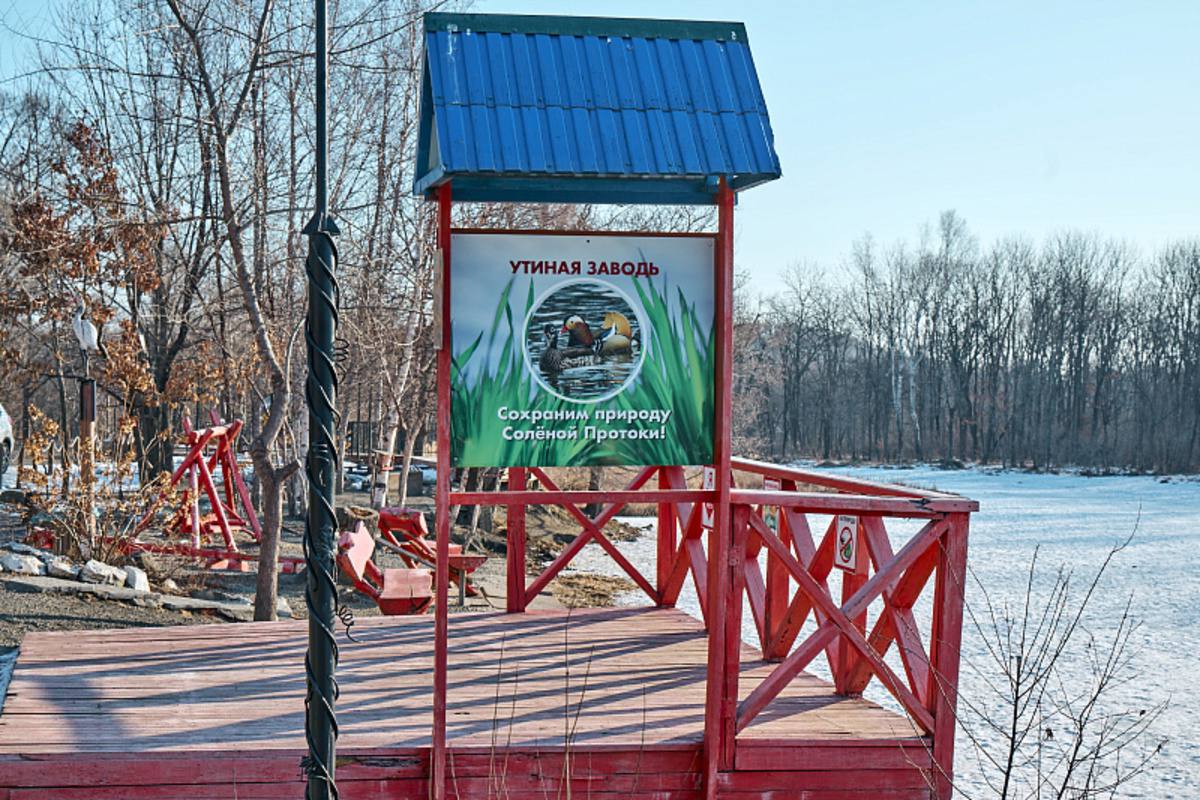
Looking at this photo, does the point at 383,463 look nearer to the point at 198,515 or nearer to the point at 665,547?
the point at 198,515

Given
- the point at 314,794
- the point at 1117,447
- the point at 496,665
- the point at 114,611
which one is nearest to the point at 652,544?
the point at 114,611

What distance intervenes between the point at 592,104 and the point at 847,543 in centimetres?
258

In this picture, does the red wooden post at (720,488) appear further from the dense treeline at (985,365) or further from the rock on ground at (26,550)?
the dense treeline at (985,365)

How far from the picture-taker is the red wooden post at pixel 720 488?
201 inches

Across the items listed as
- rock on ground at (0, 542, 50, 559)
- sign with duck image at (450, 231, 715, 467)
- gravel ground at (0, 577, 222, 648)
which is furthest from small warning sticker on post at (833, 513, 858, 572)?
rock on ground at (0, 542, 50, 559)

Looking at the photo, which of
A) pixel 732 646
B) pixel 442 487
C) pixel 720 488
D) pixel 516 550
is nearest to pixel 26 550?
pixel 516 550

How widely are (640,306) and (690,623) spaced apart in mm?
3203

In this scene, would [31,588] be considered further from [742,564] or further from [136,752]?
[742,564]

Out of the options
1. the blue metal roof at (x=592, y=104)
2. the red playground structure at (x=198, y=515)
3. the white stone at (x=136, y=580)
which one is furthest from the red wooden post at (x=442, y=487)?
the red playground structure at (x=198, y=515)

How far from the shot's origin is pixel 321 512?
12.1 ft

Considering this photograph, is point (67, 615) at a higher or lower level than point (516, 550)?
lower

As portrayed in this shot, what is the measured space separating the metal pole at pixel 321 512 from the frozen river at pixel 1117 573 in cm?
237

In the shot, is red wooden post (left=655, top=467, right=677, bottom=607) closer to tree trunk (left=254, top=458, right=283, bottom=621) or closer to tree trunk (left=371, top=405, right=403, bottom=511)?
tree trunk (left=254, top=458, right=283, bottom=621)

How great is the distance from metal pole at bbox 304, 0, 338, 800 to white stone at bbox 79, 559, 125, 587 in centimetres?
785
